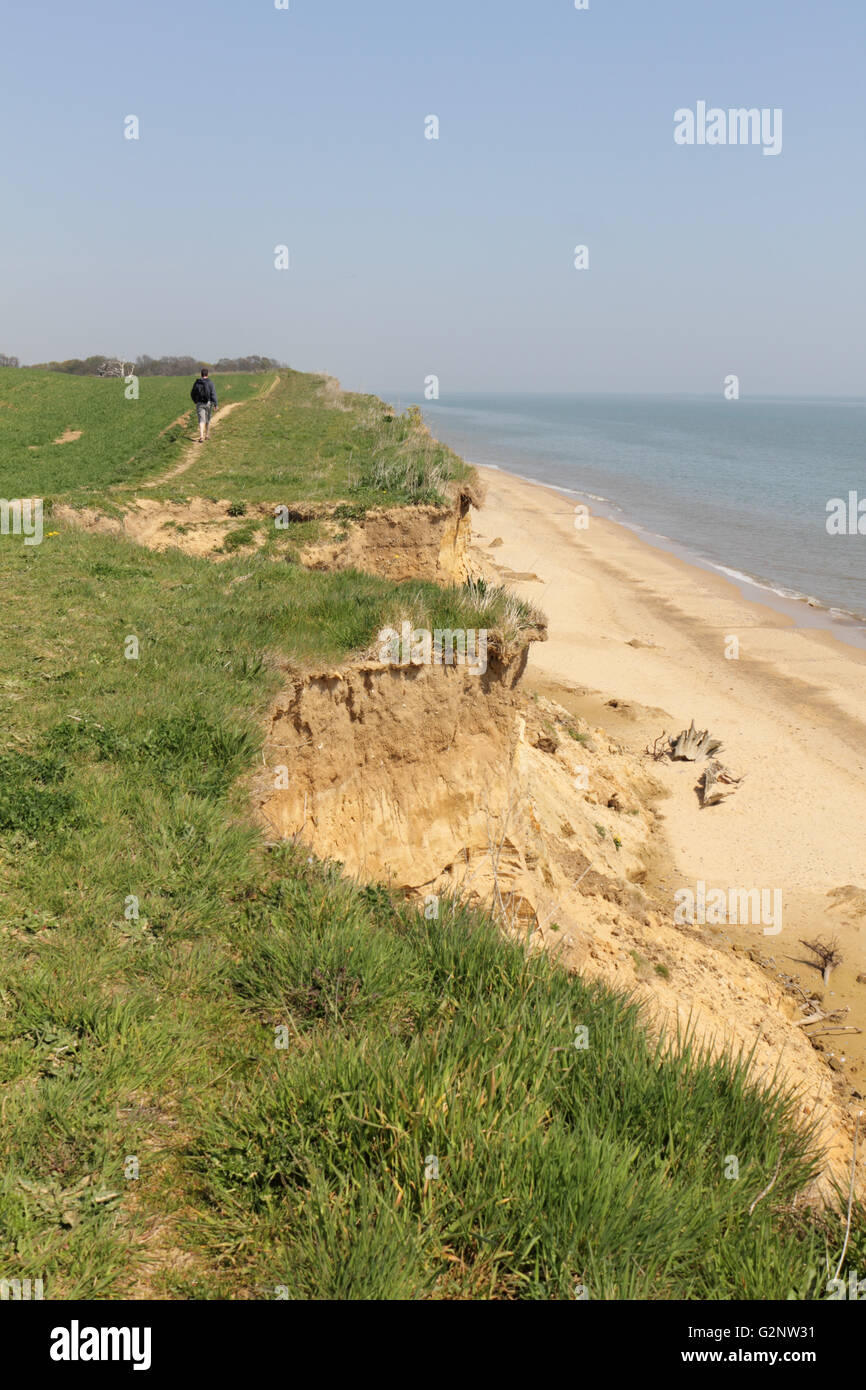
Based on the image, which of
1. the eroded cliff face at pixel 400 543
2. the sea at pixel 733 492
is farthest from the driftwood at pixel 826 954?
the sea at pixel 733 492

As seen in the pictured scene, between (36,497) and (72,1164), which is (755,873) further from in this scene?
(36,497)

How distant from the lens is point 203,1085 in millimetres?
3549

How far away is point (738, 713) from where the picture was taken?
20.1 metres

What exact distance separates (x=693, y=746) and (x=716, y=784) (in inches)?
57.9

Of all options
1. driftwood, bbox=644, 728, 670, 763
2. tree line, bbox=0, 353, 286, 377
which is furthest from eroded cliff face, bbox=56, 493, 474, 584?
tree line, bbox=0, 353, 286, 377

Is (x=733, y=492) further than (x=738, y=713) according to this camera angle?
Yes

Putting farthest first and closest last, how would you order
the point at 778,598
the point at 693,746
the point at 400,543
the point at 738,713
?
the point at 778,598 < the point at 738,713 < the point at 693,746 < the point at 400,543

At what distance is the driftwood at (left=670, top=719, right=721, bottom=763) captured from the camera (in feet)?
57.2

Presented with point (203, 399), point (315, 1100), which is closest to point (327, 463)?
point (203, 399)

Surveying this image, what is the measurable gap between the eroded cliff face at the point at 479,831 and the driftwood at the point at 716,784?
4.16 metres

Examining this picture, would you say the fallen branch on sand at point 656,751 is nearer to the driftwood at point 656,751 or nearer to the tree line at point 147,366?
the driftwood at point 656,751

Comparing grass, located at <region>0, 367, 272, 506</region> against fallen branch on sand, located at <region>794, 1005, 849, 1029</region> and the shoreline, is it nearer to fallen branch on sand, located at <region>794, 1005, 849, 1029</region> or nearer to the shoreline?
the shoreline

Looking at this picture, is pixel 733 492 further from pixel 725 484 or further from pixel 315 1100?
pixel 315 1100
